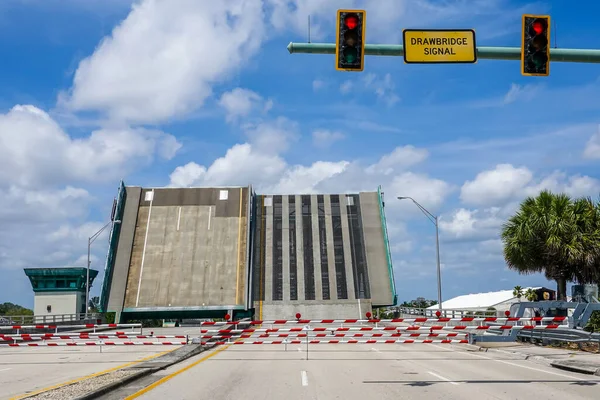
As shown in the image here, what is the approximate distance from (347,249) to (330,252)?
1.35 metres

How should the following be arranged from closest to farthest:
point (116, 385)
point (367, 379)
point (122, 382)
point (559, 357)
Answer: point (116, 385) < point (122, 382) < point (367, 379) < point (559, 357)

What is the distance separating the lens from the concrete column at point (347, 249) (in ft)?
160

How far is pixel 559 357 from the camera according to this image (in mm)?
20188

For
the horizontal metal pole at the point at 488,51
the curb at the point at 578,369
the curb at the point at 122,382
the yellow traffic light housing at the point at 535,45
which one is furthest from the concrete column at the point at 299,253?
the yellow traffic light housing at the point at 535,45

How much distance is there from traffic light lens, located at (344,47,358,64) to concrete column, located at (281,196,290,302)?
3689 centimetres

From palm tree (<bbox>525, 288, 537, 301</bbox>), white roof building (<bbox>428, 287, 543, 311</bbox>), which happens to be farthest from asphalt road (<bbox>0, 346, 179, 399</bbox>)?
white roof building (<bbox>428, 287, 543, 311</bbox>)

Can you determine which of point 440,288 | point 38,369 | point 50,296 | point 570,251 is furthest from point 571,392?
point 50,296

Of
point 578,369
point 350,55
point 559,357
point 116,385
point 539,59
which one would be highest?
point 539,59

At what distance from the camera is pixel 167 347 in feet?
92.8

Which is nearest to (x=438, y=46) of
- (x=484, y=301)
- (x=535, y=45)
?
(x=535, y=45)

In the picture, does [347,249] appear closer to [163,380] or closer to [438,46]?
[163,380]

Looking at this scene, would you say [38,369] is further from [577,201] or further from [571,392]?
[577,201]

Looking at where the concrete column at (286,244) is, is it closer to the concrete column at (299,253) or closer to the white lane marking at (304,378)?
the concrete column at (299,253)

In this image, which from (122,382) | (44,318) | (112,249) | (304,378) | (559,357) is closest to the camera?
(122,382)
